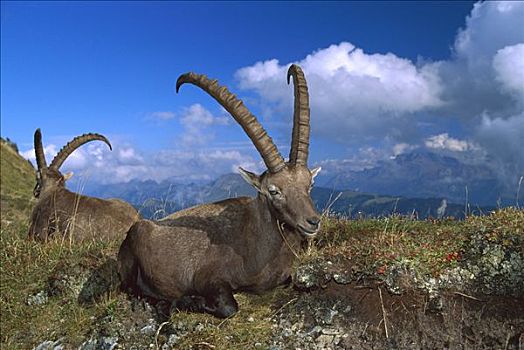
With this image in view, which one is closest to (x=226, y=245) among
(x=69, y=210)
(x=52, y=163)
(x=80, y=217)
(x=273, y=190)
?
(x=273, y=190)

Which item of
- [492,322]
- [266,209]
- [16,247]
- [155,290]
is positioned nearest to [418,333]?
[492,322]

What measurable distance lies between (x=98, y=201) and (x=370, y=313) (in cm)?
1009

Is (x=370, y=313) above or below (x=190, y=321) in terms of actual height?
above

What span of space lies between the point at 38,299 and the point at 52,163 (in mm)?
7338

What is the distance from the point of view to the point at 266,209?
27.5ft

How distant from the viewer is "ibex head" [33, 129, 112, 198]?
16.4 m

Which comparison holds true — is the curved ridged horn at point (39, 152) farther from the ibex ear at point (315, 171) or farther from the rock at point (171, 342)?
the ibex ear at point (315, 171)

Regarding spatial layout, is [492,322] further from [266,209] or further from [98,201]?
[98,201]

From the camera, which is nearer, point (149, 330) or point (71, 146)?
point (149, 330)

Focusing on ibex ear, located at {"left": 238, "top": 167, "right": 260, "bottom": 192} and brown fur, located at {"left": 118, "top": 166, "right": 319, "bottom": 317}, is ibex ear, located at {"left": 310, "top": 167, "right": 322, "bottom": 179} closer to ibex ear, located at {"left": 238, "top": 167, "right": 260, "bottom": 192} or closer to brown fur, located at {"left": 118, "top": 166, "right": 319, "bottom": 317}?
brown fur, located at {"left": 118, "top": 166, "right": 319, "bottom": 317}

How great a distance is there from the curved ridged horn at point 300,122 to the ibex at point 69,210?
6422 millimetres

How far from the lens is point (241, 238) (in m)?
8.58

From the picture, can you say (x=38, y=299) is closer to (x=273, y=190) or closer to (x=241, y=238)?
(x=241, y=238)

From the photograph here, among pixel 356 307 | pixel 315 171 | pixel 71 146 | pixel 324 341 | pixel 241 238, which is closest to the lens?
pixel 324 341
